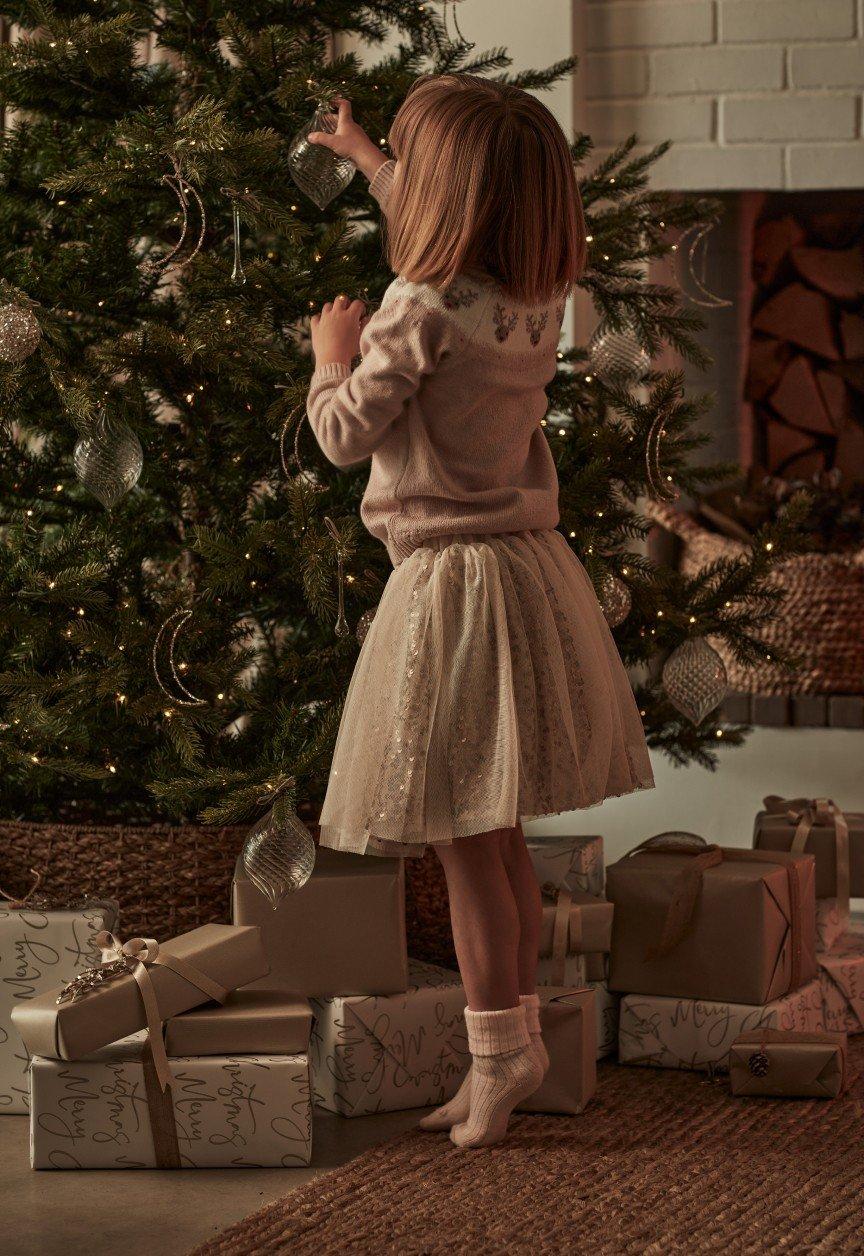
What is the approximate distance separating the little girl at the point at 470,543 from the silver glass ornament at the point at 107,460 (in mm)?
256

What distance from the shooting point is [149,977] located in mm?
1706

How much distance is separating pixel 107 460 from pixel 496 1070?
860mm

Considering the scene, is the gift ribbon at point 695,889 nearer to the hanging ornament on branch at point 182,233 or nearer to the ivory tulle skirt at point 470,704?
the ivory tulle skirt at point 470,704

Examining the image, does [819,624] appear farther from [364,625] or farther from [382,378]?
[382,378]

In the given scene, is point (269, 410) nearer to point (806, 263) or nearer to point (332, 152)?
point (332, 152)

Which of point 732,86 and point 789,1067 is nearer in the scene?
point 789,1067

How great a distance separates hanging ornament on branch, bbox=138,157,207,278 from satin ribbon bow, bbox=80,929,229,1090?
0.84m

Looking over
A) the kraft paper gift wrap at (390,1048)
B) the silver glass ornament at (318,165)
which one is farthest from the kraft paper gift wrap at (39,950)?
the silver glass ornament at (318,165)

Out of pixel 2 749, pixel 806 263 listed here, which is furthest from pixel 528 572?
pixel 806 263

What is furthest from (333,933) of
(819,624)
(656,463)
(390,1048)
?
(819,624)

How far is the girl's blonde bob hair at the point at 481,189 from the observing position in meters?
1.61

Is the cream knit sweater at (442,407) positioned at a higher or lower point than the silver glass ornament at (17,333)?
lower

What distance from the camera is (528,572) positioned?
1710 millimetres

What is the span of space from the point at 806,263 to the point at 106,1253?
8.69 feet
